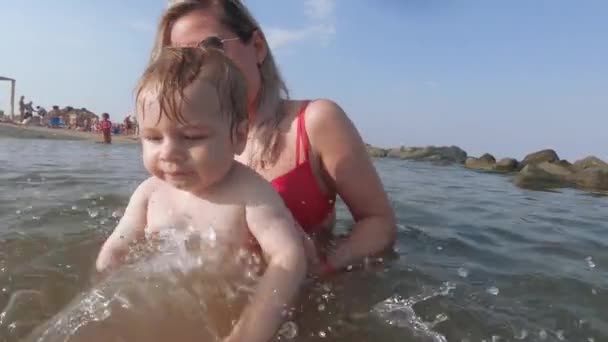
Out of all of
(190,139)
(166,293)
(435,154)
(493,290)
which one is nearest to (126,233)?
(166,293)

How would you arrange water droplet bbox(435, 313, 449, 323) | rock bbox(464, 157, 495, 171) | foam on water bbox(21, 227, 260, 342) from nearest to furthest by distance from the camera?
foam on water bbox(21, 227, 260, 342)
water droplet bbox(435, 313, 449, 323)
rock bbox(464, 157, 495, 171)

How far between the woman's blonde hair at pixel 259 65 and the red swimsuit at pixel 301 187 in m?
0.14

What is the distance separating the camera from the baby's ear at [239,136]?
2.37m

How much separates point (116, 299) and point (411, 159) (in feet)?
70.6

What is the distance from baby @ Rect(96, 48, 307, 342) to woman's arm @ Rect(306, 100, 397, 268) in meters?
0.79

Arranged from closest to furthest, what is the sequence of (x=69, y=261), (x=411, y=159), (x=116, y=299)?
(x=116, y=299), (x=69, y=261), (x=411, y=159)

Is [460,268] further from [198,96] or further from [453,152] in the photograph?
[453,152]

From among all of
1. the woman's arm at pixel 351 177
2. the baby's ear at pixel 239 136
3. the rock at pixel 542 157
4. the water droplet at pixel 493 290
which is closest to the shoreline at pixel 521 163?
the rock at pixel 542 157

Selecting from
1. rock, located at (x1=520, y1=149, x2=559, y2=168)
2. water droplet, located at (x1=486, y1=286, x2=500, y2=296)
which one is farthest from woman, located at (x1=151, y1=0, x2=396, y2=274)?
rock, located at (x1=520, y1=149, x2=559, y2=168)

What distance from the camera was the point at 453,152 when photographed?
77.8 feet

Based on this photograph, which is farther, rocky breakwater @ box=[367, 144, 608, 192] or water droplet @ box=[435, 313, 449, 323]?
rocky breakwater @ box=[367, 144, 608, 192]

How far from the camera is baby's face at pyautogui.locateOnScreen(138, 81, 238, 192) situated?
2.17 meters

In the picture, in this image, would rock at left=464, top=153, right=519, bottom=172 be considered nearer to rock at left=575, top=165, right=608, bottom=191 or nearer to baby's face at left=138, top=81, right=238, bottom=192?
rock at left=575, top=165, right=608, bottom=191

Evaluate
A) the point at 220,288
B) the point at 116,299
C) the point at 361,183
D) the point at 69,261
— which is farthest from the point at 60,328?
the point at 361,183
